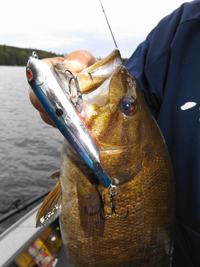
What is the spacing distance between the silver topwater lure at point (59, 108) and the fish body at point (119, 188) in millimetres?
131

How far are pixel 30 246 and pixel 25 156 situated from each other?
1093 centimetres

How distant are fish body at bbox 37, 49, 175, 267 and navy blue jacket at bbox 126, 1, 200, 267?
30 cm

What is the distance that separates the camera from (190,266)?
168 centimetres

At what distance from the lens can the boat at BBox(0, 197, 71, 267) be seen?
2994 mm

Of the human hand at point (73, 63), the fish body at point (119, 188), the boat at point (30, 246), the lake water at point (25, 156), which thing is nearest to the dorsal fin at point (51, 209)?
the fish body at point (119, 188)

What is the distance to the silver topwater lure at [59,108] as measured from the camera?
0.86m

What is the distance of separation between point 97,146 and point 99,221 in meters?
0.51

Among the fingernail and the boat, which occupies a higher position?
the fingernail

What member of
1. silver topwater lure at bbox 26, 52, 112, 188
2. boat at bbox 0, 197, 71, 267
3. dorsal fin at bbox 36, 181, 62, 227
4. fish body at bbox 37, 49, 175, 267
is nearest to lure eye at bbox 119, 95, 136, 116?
fish body at bbox 37, 49, 175, 267

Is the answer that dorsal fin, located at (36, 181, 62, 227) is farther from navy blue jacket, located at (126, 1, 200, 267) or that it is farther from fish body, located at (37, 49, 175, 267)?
navy blue jacket, located at (126, 1, 200, 267)

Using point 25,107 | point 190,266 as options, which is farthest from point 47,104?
point 25,107

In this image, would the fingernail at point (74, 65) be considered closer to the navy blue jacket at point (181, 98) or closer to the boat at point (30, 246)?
the navy blue jacket at point (181, 98)

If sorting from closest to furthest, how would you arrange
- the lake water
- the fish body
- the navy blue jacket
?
the fish body
the navy blue jacket
the lake water

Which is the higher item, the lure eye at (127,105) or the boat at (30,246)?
the lure eye at (127,105)
